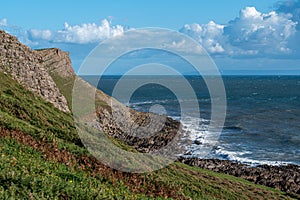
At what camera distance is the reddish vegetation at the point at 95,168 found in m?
15.5

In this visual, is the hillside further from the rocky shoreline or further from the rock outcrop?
the rock outcrop

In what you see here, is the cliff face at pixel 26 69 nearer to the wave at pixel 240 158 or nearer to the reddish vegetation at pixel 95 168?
the wave at pixel 240 158

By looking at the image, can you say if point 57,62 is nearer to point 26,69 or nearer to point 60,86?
point 60,86

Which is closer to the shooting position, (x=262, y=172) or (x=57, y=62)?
(x=262, y=172)

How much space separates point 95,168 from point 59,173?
330 centimetres

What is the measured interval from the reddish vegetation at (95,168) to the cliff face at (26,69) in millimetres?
23443

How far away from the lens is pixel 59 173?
13031mm

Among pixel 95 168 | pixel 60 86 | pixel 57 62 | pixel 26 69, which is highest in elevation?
pixel 57 62

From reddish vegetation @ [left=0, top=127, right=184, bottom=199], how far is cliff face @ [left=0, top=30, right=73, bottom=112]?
23443 mm

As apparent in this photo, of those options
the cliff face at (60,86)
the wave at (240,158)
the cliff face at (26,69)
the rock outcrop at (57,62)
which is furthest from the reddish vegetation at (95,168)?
the rock outcrop at (57,62)

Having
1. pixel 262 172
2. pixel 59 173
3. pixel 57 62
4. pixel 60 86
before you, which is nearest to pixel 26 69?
pixel 60 86

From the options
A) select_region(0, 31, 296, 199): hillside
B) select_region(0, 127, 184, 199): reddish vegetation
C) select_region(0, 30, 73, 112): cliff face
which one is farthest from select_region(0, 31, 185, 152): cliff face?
select_region(0, 127, 184, 199): reddish vegetation

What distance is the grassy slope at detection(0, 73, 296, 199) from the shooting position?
10555 millimetres

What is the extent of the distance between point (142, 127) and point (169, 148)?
38.9 feet
